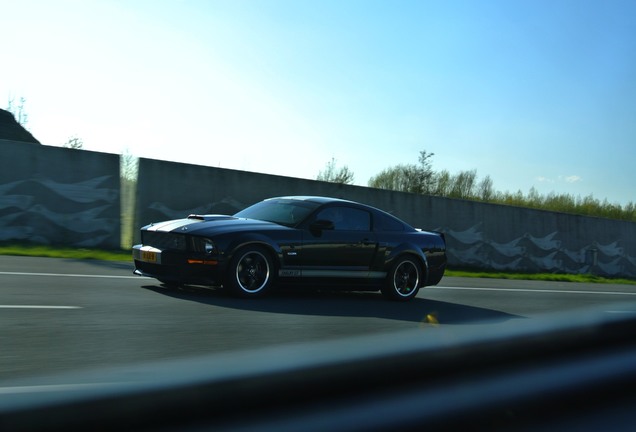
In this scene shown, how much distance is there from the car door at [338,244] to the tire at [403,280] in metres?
0.44

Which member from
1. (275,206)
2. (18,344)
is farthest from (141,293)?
(18,344)

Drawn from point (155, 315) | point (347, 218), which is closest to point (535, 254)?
point (347, 218)

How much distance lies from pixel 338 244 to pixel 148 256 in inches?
100

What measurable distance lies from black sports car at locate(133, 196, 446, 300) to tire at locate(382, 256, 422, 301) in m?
0.01

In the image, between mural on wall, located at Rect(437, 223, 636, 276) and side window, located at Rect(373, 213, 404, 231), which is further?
mural on wall, located at Rect(437, 223, 636, 276)

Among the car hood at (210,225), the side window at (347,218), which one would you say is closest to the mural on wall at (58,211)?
the car hood at (210,225)

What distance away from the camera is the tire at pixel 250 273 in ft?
27.0

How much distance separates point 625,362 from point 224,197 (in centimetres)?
1508

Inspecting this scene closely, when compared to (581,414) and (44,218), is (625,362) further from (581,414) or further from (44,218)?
(44,218)

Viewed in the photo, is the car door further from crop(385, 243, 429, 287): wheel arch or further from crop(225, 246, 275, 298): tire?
crop(225, 246, 275, 298): tire

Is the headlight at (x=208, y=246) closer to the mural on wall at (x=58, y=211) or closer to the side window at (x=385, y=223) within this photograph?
the side window at (x=385, y=223)

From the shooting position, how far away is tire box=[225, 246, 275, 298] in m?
8.22

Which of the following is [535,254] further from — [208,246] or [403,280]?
[208,246]

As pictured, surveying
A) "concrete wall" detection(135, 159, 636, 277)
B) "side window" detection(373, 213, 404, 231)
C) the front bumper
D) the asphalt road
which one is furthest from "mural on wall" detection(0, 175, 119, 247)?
"side window" detection(373, 213, 404, 231)
